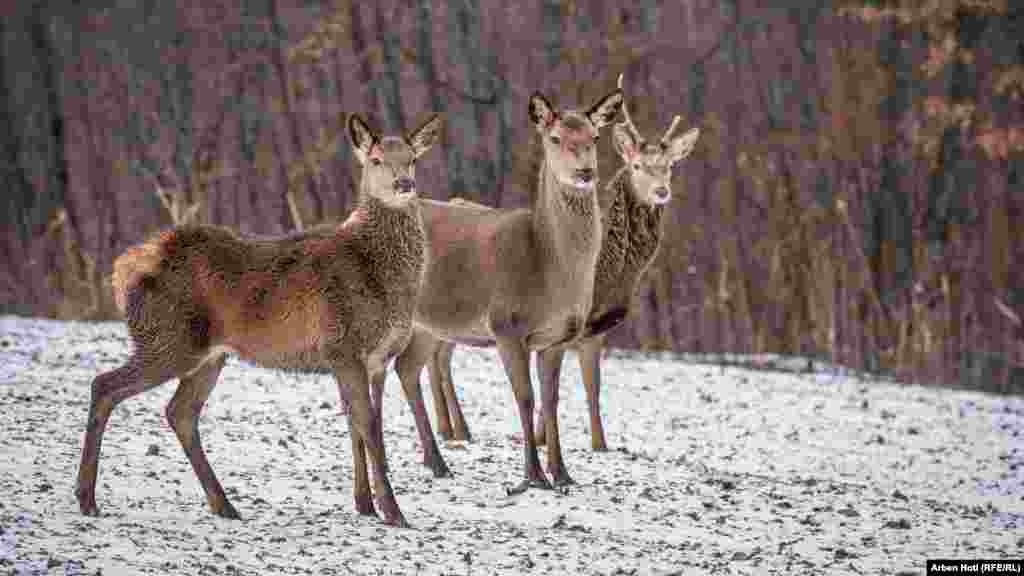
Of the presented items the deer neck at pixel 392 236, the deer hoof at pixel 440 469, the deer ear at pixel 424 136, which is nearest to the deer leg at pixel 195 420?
the deer neck at pixel 392 236

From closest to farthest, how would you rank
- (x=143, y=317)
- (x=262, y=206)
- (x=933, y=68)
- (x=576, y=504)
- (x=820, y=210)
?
(x=143, y=317) → (x=576, y=504) → (x=933, y=68) → (x=820, y=210) → (x=262, y=206)

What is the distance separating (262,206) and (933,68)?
1092 centimetres

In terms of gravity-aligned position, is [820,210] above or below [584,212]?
below

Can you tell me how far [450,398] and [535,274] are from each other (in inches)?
77.5

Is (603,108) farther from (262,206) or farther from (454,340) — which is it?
(262,206)

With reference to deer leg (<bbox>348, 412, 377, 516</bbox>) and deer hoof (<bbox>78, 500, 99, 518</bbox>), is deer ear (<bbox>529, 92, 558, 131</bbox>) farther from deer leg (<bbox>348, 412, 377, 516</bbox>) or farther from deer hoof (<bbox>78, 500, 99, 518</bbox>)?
deer hoof (<bbox>78, 500, 99, 518</bbox>)

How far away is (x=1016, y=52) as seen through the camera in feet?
74.1

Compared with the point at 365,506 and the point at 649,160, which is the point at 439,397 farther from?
the point at 365,506

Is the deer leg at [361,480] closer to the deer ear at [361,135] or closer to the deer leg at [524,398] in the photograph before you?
the deer leg at [524,398]

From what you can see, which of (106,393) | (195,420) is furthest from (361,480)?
(106,393)

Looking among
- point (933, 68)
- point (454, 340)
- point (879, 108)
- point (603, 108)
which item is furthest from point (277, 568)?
point (879, 108)

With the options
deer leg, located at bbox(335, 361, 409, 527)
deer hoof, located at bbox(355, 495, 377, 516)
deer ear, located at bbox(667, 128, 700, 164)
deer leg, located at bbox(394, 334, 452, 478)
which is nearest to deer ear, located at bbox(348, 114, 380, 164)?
deer leg, located at bbox(335, 361, 409, 527)

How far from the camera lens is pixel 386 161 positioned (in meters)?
8.78

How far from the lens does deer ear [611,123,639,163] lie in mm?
12030
